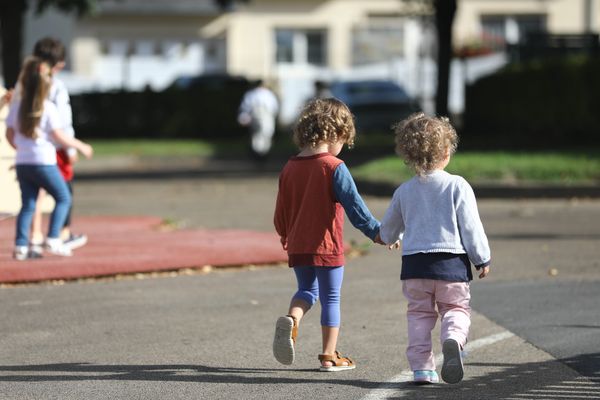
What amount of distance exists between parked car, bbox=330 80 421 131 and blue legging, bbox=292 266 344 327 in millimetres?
27000

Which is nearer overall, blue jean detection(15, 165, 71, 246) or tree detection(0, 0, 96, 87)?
blue jean detection(15, 165, 71, 246)

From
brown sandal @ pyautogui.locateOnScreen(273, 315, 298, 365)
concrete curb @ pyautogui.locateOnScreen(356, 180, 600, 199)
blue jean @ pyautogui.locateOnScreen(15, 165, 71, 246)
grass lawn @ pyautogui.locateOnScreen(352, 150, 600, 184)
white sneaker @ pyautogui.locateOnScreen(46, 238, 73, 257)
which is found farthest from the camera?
grass lawn @ pyautogui.locateOnScreen(352, 150, 600, 184)

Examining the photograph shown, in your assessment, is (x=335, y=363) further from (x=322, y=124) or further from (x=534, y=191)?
(x=534, y=191)

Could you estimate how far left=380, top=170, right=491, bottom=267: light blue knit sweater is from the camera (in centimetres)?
671

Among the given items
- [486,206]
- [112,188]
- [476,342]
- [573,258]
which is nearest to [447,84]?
[112,188]

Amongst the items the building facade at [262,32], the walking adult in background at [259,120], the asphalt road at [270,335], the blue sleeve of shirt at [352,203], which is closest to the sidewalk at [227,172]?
the walking adult in background at [259,120]

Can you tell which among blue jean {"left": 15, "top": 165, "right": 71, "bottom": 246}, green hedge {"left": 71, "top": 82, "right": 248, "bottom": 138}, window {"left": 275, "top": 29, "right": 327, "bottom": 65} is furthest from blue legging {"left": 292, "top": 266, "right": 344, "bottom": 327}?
window {"left": 275, "top": 29, "right": 327, "bottom": 65}

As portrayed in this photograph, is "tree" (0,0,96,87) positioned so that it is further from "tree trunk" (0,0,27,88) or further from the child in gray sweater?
the child in gray sweater

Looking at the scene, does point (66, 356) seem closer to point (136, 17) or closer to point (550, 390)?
point (550, 390)

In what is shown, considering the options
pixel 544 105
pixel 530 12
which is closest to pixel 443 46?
pixel 544 105

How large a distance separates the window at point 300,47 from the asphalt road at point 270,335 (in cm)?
4131

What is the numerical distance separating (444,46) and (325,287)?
21.3 m

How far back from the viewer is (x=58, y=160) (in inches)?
451

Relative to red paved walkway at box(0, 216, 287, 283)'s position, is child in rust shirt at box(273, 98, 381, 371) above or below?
above
